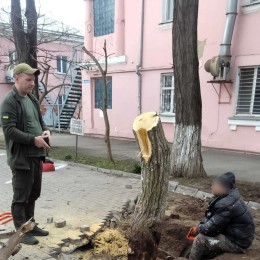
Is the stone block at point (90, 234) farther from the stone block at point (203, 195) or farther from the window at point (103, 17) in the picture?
the window at point (103, 17)

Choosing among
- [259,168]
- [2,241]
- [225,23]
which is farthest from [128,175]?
[225,23]

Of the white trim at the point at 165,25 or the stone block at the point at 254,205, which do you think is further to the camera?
the white trim at the point at 165,25

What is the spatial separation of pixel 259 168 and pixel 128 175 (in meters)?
3.28

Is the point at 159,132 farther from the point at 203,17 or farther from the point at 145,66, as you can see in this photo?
the point at 145,66

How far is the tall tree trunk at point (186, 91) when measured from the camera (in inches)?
250

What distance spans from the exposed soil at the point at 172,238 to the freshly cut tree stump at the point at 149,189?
18.5 inches

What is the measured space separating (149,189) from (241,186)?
10.9 ft

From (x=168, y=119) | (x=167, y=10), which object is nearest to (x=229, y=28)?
(x=167, y=10)

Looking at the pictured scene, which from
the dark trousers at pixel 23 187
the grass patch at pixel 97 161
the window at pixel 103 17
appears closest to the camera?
the dark trousers at pixel 23 187

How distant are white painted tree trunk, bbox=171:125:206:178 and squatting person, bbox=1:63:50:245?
351 cm

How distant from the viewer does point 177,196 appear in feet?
19.3

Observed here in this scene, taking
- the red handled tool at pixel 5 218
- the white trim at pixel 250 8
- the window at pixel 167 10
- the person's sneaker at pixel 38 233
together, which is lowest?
the red handled tool at pixel 5 218

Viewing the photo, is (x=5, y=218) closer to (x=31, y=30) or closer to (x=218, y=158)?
(x=218, y=158)

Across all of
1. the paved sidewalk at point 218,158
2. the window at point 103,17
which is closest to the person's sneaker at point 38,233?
the paved sidewalk at point 218,158
